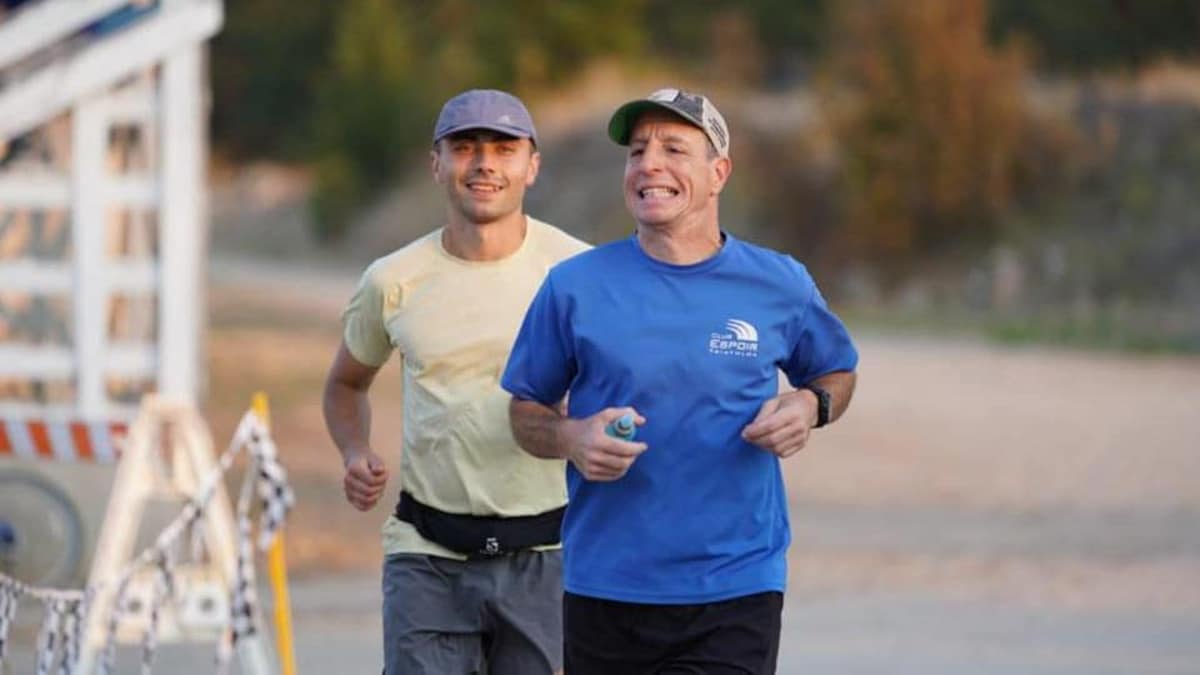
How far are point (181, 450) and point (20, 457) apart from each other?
1566mm

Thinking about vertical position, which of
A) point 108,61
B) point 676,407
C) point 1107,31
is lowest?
point 676,407

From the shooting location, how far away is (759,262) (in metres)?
5.82

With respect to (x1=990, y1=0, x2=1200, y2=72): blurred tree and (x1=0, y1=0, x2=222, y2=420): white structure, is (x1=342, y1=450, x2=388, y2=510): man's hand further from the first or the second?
(x1=990, y1=0, x2=1200, y2=72): blurred tree

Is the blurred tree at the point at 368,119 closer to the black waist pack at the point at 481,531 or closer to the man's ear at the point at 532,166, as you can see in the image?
the man's ear at the point at 532,166

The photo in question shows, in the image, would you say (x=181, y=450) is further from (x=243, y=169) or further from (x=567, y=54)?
(x=243, y=169)

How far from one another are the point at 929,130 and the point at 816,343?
35642 mm

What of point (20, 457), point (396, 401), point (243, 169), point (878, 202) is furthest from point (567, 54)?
point (20, 457)

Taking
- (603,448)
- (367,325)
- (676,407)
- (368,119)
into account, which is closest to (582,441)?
(603,448)

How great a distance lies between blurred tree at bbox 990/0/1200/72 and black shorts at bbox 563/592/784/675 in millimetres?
51634

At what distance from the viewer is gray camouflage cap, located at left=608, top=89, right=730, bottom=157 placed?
5.74 m

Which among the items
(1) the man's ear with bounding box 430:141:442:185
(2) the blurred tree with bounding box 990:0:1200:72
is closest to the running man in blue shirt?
(1) the man's ear with bounding box 430:141:442:185

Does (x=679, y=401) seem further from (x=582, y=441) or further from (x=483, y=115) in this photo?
(x=483, y=115)

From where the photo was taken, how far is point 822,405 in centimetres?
582

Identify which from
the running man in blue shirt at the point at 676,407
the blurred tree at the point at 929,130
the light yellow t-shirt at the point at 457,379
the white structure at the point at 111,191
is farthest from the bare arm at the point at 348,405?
the blurred tree at the point at 929,130
